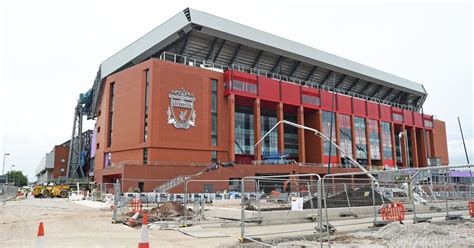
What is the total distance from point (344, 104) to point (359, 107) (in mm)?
5039

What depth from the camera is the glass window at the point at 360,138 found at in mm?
72562

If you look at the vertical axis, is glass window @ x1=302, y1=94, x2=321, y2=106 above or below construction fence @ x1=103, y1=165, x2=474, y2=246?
above

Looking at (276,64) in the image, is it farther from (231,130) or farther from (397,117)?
(397,117)

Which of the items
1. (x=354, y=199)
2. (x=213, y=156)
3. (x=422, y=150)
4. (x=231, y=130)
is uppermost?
(x=231, y=130)

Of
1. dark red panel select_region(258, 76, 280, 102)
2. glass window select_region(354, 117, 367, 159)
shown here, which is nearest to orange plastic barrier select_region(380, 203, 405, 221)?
dark red panel select_region(258, 76, 280, 102)

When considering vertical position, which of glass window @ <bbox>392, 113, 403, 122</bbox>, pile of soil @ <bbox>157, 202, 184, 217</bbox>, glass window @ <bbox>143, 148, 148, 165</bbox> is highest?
glass window @ <bbox>392, 113, 403, 122</bbox>

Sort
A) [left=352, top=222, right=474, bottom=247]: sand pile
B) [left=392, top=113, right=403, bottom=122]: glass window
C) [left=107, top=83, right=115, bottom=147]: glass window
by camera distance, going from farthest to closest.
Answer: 1. [left=392, top=113, right=403, bottom=122]: glass window
2. [left=107, top=83, right=115, bottom=147]: glass window
3. [left=352, top=222, right=474, bottom=247]: sand pile

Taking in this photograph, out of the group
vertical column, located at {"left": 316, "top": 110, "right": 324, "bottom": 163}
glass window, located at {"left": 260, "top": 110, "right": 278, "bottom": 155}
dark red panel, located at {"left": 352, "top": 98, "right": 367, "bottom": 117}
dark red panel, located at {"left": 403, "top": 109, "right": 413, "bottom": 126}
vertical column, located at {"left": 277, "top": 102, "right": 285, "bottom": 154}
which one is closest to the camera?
vertical column, located at {"left": 277, "top": 102, "right": 285, "bottom": 154}

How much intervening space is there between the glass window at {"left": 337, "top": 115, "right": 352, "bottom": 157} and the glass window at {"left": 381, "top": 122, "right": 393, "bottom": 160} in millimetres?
11521

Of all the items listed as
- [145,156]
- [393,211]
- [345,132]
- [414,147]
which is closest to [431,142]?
[414,147]

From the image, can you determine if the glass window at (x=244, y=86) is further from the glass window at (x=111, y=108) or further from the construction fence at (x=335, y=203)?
the construction fence at (x=335, y=203)

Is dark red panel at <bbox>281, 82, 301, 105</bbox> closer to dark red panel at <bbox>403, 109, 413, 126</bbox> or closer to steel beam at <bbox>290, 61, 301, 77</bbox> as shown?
steel beam at <bbox>290, 61, 301, 77</bbox>

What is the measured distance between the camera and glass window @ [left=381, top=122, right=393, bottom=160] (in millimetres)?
77812

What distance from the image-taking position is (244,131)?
61.9 m
